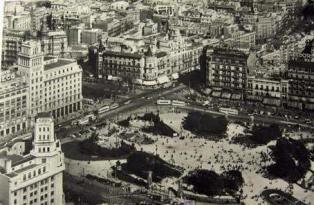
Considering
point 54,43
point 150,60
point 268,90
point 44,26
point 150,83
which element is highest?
point 44,26

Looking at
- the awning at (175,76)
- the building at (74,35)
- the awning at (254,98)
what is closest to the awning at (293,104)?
the awning at (254,98)

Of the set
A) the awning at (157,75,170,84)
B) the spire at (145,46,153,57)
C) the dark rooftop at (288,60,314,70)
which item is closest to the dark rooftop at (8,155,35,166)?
the awning at (157,75,170,84)

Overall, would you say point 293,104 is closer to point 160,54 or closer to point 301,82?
point 301,82

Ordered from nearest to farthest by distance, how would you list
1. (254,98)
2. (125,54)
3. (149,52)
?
(254,98) < (125,54) < (149,52)

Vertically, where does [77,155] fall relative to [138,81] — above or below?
below

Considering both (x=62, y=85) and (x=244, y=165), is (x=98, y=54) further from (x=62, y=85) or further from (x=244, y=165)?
(x=244, y=165)

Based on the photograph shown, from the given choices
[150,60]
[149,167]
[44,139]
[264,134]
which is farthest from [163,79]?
[44,139]

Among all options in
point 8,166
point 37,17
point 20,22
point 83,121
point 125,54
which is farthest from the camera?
point 37,17

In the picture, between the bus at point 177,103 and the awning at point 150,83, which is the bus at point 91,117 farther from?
the awning at point 150,83
